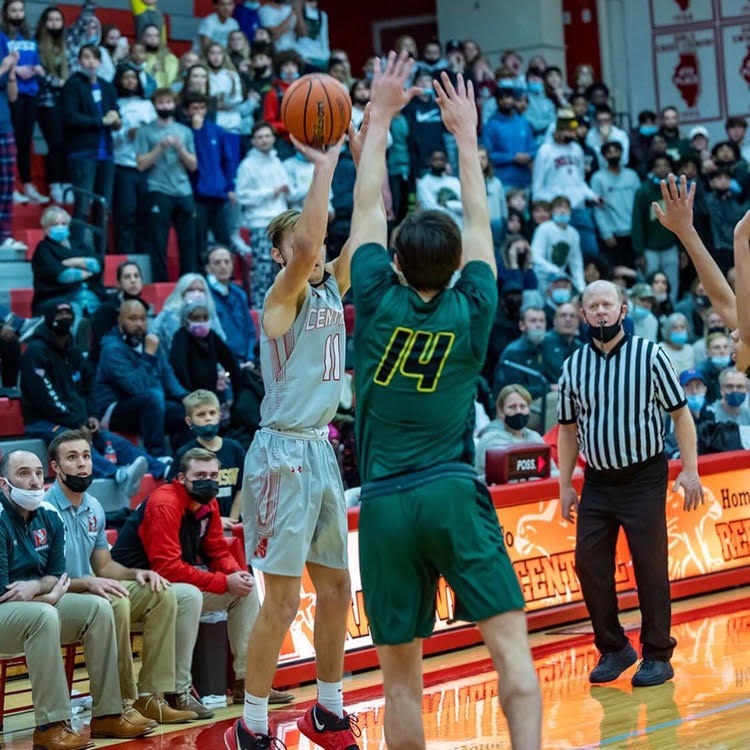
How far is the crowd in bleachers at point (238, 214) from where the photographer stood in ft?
39.6

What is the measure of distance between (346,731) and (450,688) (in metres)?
1.92

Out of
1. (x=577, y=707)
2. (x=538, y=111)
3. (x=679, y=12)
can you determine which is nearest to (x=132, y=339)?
(x=577, y=707)

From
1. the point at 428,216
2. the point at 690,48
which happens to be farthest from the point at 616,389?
the point at 690,48

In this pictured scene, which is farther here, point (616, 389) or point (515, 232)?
point (515, 232)

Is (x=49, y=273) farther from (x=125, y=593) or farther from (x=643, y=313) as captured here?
(x=643, y=313)

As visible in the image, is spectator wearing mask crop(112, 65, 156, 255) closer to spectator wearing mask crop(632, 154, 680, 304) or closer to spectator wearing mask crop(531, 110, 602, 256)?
spectator wearing mask crop(531, 110, 602, 256)

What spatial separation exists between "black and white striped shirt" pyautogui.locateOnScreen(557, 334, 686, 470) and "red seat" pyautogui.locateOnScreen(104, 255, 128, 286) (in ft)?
23.5

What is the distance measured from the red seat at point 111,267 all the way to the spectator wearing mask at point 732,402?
5.77m

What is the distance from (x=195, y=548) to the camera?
8672 millimetres

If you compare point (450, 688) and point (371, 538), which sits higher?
point (371, 538)

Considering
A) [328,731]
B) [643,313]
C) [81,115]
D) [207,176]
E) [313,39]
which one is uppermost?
[313,39]

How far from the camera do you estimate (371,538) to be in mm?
5176

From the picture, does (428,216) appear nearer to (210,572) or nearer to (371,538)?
(371,538)

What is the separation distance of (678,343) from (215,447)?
7133 mm
